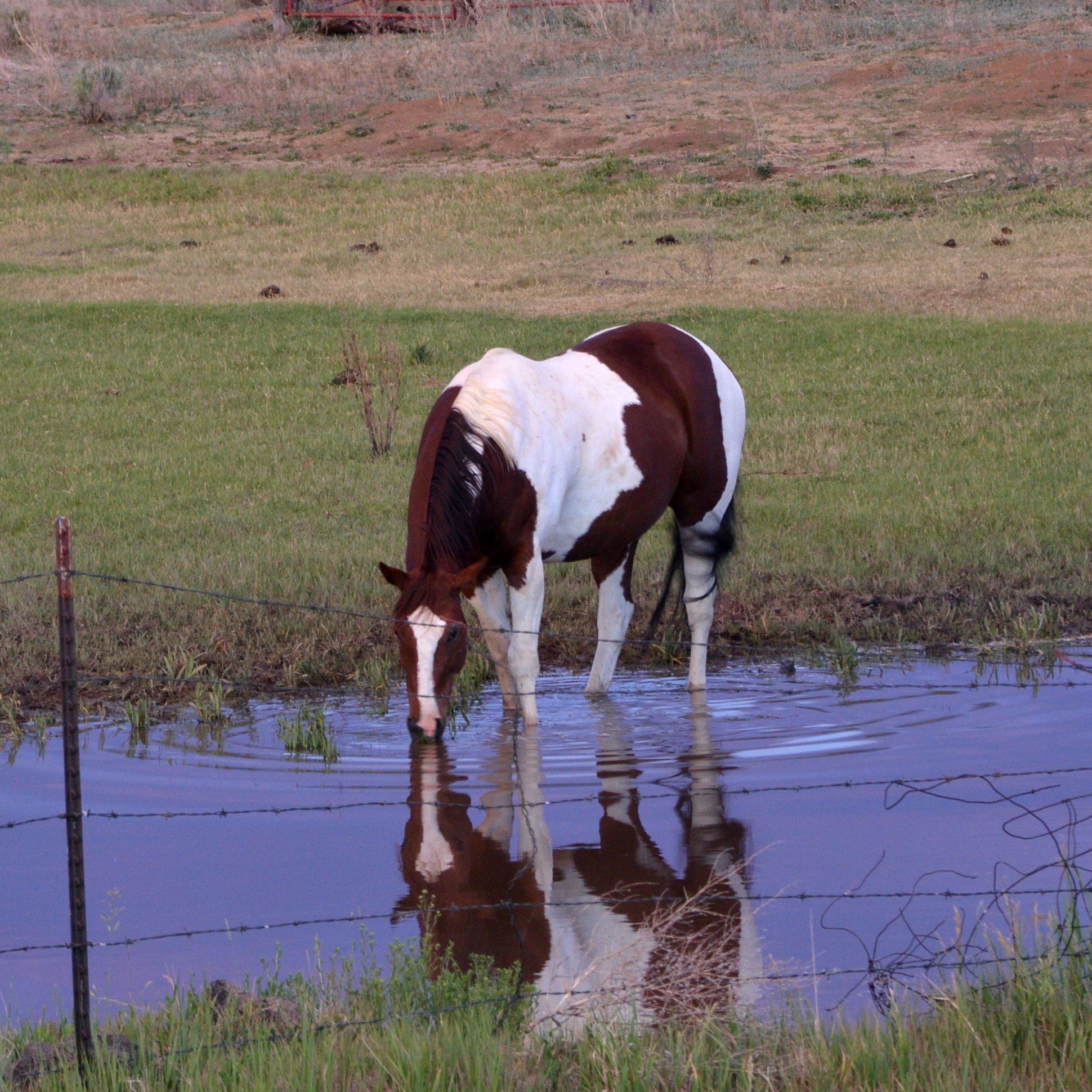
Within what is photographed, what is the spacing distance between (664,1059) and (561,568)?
599 centimetres

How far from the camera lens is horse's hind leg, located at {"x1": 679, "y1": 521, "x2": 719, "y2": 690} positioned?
7672 mm

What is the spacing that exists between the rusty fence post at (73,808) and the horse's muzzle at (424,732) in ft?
7.17

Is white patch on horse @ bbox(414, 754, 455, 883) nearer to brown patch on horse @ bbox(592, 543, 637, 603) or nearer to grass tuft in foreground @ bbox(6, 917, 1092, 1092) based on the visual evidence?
grass tuft in foreground @ bbox(6, 917, 1092, 1092)

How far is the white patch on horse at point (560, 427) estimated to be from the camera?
6.23m

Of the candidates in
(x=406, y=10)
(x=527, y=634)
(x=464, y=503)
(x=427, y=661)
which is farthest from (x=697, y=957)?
(x=406, y=10)

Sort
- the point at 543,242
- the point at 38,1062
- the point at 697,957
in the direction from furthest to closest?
the point at 543,242 → the point at 697,957 → the point at 38,1062

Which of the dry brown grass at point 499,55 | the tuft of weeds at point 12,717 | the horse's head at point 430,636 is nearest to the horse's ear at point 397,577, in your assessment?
the horse's head at point 430,636

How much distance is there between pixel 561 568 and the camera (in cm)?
912

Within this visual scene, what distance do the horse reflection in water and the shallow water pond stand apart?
1 centimetres

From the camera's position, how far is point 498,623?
21.5 ft

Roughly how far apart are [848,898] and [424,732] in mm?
1689

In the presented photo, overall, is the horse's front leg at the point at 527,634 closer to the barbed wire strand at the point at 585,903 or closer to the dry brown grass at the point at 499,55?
the barbed wire strand at the point at 585,903

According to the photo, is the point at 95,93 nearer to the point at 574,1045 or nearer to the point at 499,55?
the point at 499,55

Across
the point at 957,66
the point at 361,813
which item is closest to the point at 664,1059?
the point at 361,813
